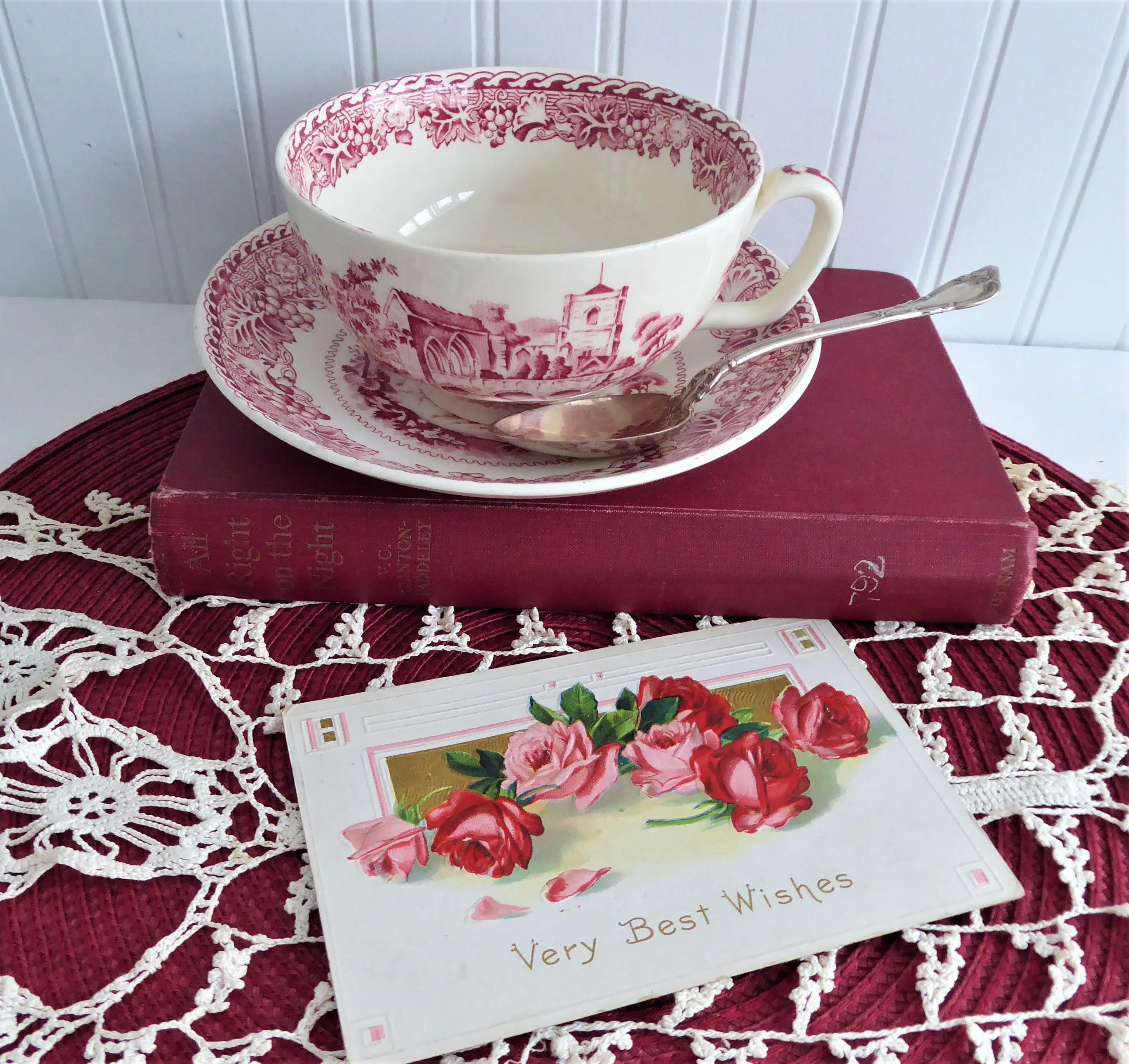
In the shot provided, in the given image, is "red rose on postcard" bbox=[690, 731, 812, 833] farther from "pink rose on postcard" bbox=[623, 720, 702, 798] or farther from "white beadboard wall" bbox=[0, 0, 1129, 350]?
"white beadboard wall" bbox=[0, 0, 1129, 350]

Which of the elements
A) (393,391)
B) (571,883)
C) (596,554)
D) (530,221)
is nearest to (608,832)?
(571,883)

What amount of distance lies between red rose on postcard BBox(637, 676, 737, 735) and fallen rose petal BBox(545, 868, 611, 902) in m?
0.09

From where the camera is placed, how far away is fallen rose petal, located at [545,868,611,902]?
0.36m

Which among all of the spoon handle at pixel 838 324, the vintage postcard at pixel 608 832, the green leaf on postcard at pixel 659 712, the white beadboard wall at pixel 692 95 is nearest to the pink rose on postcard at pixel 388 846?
the vintage postcard at pixel 608 832

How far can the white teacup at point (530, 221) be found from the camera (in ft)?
1.32

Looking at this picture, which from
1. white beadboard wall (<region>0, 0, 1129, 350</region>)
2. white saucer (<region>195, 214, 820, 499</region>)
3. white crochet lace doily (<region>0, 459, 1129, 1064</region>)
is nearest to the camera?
white crochet lace doily (<region>0, 459, 1129, 1064</region>)

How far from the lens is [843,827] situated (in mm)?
383

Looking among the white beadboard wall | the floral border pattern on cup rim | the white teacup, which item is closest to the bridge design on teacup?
the white teacup

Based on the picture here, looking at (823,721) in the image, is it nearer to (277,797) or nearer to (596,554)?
(596,554)

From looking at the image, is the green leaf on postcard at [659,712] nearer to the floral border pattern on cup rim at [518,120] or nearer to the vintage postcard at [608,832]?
the vintage postcard at [608,832]

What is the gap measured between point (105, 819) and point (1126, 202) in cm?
70

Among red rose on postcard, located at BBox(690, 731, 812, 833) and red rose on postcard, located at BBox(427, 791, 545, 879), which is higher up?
red rose on postcard, located at BBox(690, 731, 812, 833)

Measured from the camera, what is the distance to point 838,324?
0.48 metres

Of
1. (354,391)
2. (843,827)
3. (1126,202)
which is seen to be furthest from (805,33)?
(843,827)
